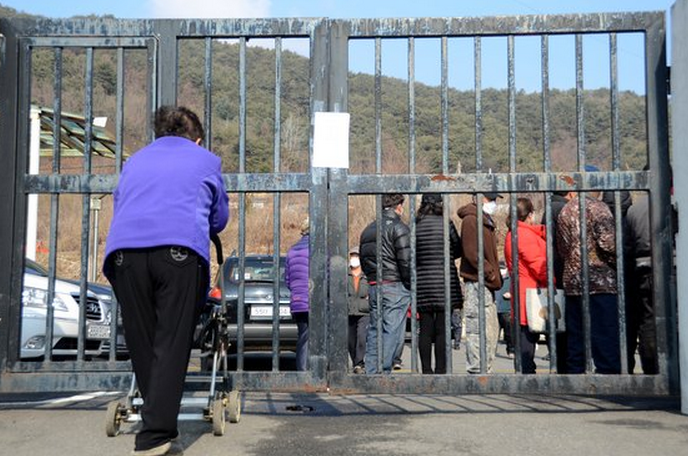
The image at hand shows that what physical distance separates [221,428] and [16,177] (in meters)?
2.33

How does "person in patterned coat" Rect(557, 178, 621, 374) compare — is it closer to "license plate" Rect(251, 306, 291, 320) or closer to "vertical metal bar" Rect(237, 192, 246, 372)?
"vertical metal bar" Rect(237, 192, 246, 372)

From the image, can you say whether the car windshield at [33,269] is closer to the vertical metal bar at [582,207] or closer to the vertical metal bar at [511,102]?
the vertical metal bar at [511,102]

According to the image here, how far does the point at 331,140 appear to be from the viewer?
5.55 m

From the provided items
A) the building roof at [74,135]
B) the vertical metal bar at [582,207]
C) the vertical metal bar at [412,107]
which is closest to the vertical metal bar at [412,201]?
the vertical metal bar at [412,107]

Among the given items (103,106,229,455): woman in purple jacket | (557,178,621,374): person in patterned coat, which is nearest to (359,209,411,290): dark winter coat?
(557,178,621,374): person in patterned coat

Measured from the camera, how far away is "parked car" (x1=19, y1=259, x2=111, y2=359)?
310 inches

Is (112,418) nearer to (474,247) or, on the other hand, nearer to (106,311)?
(474,247)

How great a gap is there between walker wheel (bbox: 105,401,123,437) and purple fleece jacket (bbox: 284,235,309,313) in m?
4.73

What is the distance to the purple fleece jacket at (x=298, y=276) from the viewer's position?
9266 millimetres

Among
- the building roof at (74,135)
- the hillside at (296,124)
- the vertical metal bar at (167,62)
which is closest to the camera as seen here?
the vertical metal bar at (167,62)

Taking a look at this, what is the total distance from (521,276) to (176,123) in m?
4.96

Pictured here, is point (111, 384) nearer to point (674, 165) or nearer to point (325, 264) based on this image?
point (325, 264)

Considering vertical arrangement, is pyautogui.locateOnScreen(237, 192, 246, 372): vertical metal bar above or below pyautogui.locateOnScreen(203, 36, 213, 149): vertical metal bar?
below

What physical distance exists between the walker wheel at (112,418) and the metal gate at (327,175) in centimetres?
94
